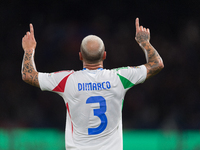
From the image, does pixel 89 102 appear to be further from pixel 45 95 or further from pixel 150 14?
pixel 150 14

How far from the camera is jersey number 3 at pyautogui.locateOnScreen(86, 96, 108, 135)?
7.95ft

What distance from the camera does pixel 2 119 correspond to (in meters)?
8.51

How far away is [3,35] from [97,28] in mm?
3089

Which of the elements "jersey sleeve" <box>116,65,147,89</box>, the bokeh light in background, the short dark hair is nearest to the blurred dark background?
the bokeh light in background

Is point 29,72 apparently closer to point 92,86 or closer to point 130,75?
point 92,86

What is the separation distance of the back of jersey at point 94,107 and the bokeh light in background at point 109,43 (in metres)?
6.34

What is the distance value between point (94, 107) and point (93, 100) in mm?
61

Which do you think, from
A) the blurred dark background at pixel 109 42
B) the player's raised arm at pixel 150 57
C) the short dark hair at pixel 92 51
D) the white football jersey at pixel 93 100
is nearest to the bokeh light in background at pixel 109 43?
the blurred dark background at pixel 109 42

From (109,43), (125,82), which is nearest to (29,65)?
(125,82)

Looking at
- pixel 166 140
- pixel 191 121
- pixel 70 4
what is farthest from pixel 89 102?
pixel 70 4

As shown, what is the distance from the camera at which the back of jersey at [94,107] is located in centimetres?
243

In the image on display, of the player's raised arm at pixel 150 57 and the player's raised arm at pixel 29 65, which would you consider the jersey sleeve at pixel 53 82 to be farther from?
the player's raised arm at pixel 150 57

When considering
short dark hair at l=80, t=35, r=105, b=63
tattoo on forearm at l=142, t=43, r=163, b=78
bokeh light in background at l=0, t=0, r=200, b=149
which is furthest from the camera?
bokeh light in background at l=0, t=0, r=200, b=149

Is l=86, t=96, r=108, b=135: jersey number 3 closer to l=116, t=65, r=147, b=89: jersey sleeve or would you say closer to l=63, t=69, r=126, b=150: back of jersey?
l=63, t=69, r=126, b=150: back of jersey
